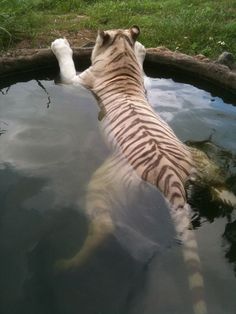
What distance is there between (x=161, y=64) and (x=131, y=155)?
1610mm

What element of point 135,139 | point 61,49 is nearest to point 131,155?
point 135,139

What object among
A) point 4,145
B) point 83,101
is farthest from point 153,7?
point 4,145

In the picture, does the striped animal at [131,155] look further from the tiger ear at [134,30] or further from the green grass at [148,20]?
the green grass at [148,20]

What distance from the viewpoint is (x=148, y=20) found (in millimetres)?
5477

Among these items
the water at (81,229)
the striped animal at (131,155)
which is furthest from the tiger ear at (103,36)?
the water at (81,229)

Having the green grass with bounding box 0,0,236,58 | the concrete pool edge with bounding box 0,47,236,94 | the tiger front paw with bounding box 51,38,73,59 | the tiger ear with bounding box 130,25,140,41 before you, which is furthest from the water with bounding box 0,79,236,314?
the green grass with bounding box 0,0,236,58

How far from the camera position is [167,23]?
209 inches

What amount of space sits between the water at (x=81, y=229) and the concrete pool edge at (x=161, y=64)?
40cm

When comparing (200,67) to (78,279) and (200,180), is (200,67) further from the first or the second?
(78,279)

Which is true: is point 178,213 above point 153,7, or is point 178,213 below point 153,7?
above

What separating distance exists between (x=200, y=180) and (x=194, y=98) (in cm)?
134

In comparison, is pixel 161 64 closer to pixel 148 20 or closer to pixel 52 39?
pixel 52 39

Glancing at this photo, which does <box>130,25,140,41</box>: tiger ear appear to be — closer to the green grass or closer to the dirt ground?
the dirt ground

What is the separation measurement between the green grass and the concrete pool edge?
853 millimetres
